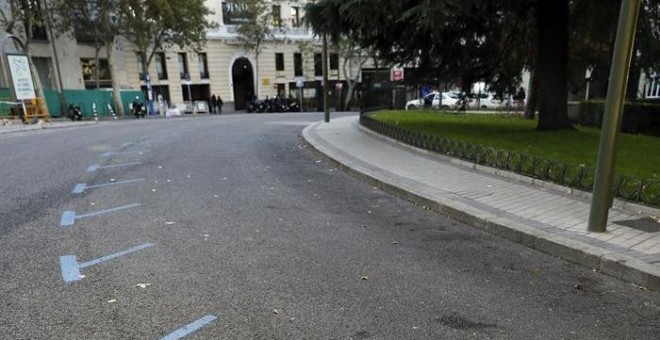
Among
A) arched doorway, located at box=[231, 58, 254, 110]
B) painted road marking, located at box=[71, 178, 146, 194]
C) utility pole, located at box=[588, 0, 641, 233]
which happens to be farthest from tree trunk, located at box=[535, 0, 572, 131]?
arched doorway, located at box=[231, 58, 254, 110]

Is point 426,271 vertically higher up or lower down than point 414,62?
lower down

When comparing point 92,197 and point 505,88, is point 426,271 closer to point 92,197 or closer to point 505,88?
point 92,197

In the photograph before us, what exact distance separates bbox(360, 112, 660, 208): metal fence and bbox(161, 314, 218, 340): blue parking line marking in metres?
5.17

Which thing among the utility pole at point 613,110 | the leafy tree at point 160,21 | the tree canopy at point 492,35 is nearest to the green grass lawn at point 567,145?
the tree canopy at point 492,35

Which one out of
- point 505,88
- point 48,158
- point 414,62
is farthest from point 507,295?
point 505,88

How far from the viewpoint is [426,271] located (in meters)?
4.52

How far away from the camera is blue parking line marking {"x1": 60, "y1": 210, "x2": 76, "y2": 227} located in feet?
19.5

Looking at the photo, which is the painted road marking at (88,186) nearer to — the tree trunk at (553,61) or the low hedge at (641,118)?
the tree trunk at (553,61)

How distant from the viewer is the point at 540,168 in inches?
294

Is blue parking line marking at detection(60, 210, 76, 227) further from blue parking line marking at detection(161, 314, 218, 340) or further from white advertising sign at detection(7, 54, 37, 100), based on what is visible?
white advertising sign at detection(7, 54, 37, 100)

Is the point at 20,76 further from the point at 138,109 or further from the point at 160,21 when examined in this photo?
the point at 160,21

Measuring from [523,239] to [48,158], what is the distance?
10.5 metres

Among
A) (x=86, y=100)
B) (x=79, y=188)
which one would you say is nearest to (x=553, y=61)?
(x=79, y=188)

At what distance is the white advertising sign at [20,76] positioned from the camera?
72.8 ft
